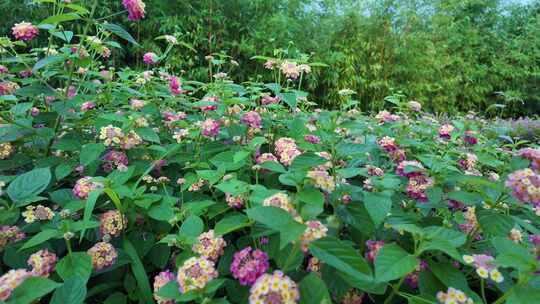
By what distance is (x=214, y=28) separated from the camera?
14.5 feet

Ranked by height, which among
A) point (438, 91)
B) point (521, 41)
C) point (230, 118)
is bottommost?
point (438, 91)

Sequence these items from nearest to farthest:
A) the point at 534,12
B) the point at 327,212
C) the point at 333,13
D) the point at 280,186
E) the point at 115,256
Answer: the point at 115,256 < the point at 327,212 < the point at 280,186 < the point at 333,13 < the point at 534,12

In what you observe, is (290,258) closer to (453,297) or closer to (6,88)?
(453,297)

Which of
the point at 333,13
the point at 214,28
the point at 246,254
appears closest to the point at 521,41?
the point at 333,13

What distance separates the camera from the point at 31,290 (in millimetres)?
594

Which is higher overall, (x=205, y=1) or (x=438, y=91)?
(x=205, y=1)

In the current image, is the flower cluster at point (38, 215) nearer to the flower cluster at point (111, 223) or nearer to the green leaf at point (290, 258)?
the flower cluster at point (111, 223)

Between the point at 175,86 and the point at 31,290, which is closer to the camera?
the point at 31,290

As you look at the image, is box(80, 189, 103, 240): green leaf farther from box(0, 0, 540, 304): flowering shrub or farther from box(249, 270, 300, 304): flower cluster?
box(249, 270, 300, 304): flower cluster

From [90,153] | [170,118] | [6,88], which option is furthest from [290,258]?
[6,88]

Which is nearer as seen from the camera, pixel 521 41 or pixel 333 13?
pixel 333 13

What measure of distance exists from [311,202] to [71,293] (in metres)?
0.42

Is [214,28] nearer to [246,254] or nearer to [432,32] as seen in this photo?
[432,32]

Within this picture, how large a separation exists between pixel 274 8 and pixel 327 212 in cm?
419
